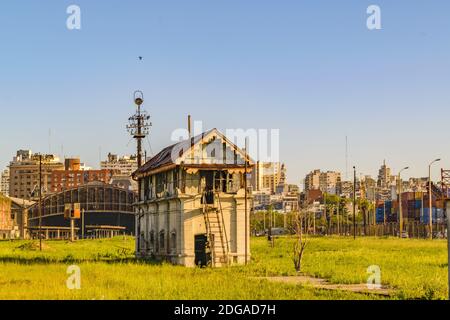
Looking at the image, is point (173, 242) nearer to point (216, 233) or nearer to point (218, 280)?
point (216, 233)

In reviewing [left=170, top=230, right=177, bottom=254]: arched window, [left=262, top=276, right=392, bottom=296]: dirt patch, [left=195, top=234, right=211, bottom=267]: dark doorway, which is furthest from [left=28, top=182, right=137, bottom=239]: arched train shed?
[left=262, top=276, right=392, bottom=296]: dirt patch

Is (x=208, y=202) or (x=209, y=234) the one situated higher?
(x=208, y=202)

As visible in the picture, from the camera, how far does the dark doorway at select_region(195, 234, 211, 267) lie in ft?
150

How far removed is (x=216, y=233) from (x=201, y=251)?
2.24m

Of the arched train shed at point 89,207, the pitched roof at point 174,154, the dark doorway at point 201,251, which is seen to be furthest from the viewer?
the arched train shed at point 89,207

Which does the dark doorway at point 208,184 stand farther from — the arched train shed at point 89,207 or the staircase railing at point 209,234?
the arched train shed at point 89,207

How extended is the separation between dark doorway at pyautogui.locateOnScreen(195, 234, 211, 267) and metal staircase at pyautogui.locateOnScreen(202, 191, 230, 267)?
1.18 metres

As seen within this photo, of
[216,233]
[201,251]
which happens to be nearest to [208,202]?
[216,233]

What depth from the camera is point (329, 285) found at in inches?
1253

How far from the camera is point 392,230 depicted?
402ft

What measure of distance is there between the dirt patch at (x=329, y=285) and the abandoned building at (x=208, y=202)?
28.9 feet

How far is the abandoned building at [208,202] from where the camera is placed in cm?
4428

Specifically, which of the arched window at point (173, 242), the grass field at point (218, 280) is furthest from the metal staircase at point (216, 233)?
the arched window at point (173, 242)
